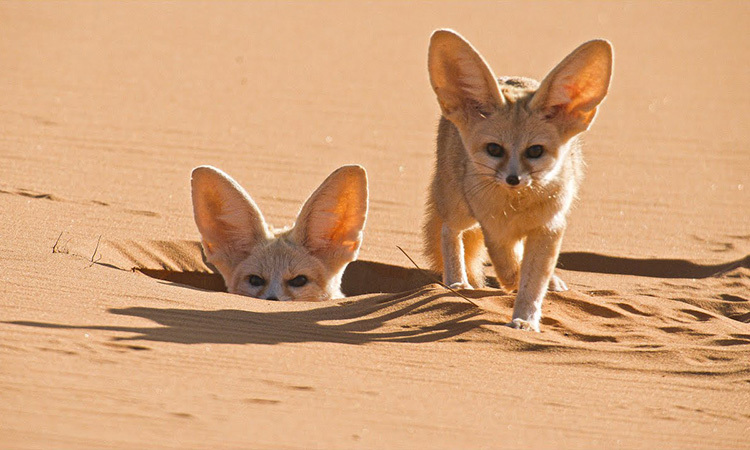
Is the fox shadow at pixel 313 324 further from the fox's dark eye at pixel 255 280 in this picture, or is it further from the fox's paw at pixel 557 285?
the fox's paw at pixel 557 285

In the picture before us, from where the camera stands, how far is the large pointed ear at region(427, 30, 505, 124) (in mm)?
5445

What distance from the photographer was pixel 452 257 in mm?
6367

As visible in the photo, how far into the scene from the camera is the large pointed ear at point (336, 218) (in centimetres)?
A: 600

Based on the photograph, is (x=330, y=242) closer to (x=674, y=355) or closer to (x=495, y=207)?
(x=495, y=207)

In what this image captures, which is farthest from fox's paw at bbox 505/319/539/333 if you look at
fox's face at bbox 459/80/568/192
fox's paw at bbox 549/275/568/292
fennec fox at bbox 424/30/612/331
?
fox's paw at bbox 549/275/568/292

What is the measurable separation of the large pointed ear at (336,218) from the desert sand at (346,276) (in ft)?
2.24

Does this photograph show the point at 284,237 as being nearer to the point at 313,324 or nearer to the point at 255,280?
the point at 255,280

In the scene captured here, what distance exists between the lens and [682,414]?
416 centimetres

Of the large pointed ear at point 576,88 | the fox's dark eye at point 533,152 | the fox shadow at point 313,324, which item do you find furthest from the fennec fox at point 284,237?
the large pointed ear at point 576,88

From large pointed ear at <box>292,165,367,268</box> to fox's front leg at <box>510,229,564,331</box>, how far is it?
1065 mm

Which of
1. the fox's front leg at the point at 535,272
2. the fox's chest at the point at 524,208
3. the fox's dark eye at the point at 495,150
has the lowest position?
the fox's front leg at the point at 535,272

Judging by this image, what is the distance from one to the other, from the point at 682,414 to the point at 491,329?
1142 millimetres

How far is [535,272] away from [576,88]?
0.94 meters

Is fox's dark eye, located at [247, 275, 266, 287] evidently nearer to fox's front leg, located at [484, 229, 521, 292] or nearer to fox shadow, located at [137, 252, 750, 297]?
fox shadow, located at [137, 252, 750, 297]
